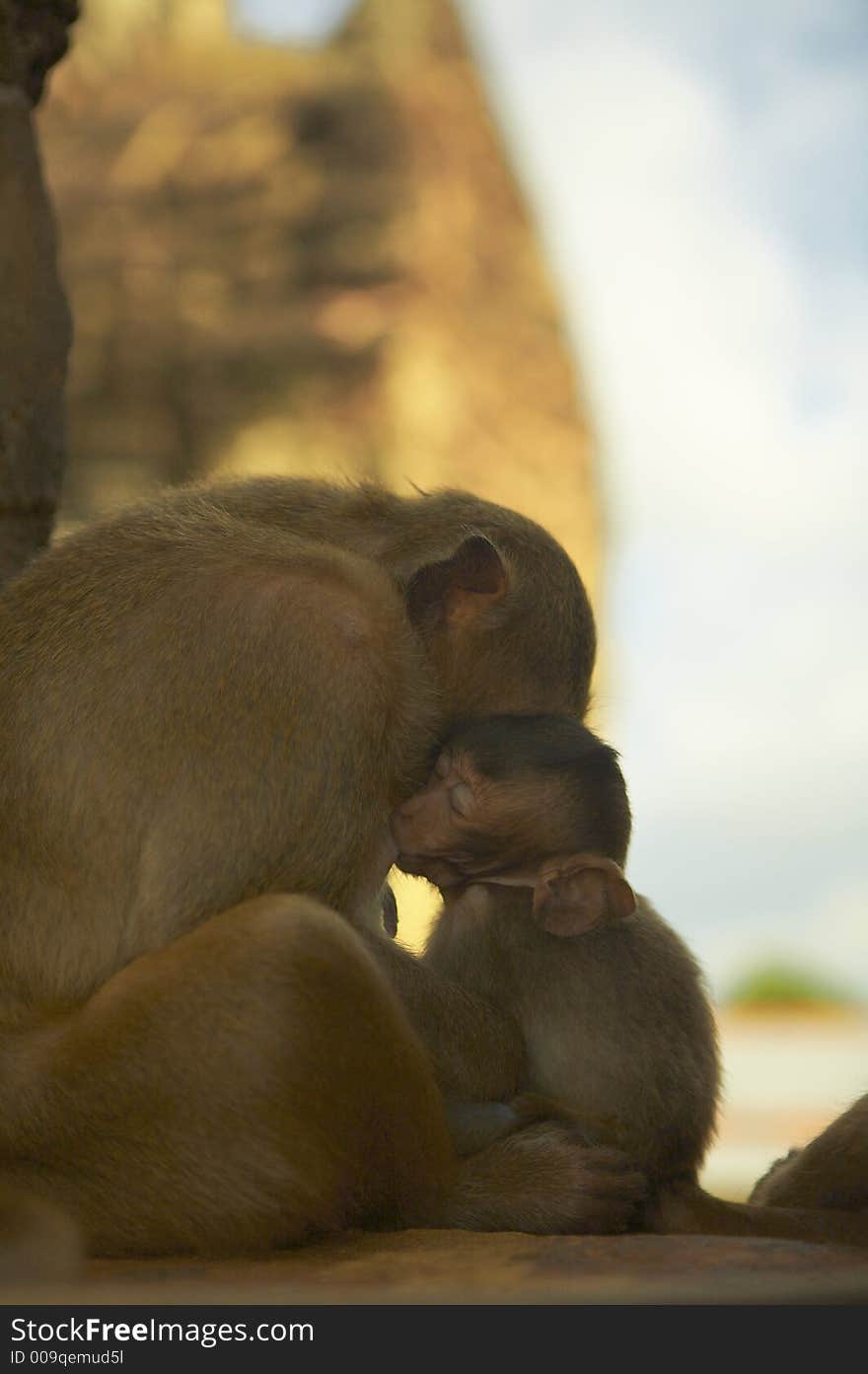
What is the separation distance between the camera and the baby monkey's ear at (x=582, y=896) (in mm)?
4441

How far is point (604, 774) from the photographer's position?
4.63m

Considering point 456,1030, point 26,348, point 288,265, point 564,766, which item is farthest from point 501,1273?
point 288,265

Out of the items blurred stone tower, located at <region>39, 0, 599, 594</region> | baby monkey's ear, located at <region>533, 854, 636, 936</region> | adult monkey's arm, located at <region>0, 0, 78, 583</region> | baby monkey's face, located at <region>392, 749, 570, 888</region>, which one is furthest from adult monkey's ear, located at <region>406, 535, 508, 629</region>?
blurred stone tower, located at <region>39, 0, 599, 594</region>

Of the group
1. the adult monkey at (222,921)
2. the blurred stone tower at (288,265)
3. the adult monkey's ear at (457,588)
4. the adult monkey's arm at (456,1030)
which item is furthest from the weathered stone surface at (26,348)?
the blurred stone tower at (288,265)

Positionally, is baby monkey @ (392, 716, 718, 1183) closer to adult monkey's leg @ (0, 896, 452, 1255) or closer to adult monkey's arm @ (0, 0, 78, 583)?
adult monkey's leg @ (0, 896, 452, 1255)

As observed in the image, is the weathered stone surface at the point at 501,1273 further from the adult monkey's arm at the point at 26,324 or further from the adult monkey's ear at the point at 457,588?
the adult monkey's arm at the point at 26,324

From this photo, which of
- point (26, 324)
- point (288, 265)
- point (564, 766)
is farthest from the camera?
point (288, 265)

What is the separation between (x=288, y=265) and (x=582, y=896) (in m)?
12.1

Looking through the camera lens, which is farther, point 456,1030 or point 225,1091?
point 456,1030

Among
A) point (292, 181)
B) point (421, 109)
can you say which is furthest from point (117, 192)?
point (421, 109)

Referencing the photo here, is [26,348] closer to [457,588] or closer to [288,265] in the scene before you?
[457,588]

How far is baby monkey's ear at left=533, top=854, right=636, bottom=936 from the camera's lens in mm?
4441

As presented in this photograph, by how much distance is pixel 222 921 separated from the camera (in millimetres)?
3627

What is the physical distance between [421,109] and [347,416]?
3493 millimetres
